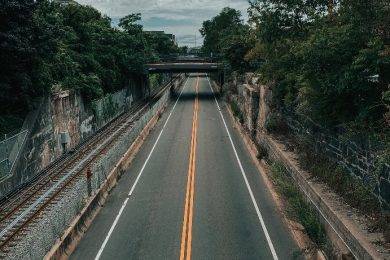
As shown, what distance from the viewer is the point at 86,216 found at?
20.6 m

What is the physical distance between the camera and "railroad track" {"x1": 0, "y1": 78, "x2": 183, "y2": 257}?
1817 cm

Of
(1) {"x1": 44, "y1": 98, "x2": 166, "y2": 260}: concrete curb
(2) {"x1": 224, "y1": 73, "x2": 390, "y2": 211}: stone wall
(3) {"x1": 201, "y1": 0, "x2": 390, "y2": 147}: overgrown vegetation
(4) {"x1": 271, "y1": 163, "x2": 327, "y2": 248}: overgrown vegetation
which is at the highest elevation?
(3) {"x1": 201, "y1": 0, "x2": 390, "y2": 147}: overgrown vegetation

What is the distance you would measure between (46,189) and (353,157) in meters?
16.1

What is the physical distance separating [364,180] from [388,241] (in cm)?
425

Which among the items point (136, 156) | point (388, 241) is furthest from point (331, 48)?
point (136, 156)

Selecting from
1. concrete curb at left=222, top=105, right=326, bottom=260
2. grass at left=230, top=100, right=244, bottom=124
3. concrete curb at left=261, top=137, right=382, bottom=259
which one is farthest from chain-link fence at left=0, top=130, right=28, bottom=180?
grass at left=230, top=100, right=244, bottom=124

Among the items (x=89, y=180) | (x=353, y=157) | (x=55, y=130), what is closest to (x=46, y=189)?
(x=89, y=180)

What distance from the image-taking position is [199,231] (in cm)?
1959

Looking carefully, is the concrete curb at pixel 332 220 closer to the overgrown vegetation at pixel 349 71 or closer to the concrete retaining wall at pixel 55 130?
the overgrown vegetation at pixel 349 71

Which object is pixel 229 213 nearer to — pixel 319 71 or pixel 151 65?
pixel 319 71

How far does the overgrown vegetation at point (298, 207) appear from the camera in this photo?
56.2ft

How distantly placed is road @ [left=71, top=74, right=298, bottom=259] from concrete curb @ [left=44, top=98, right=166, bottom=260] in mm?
366

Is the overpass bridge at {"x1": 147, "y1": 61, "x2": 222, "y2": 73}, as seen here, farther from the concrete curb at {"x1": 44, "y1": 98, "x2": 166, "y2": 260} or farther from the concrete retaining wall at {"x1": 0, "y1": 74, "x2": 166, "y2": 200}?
the concrete curb at {"x1": 44, "y1": 98, "x2": 166, "y2": 260}

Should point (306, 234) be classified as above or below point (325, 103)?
below
